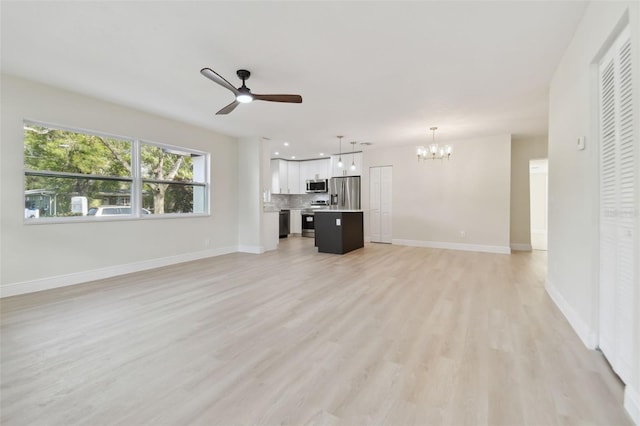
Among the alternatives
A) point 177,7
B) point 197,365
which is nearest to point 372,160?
point 177,7

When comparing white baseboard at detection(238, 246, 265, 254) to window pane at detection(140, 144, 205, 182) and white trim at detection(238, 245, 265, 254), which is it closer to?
white trim at detection(238, 245, 265, 254)

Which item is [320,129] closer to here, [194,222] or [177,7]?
[194,222]

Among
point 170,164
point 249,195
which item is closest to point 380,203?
point 249,195

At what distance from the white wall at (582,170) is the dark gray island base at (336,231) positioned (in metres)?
3.70

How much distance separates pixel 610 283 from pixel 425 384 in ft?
4.83

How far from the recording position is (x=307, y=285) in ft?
12.1

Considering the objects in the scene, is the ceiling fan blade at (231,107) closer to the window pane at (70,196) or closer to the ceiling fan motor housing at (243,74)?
the ceiling fan motor housing at (243,74)

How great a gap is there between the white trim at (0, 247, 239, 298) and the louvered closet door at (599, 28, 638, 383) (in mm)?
5624

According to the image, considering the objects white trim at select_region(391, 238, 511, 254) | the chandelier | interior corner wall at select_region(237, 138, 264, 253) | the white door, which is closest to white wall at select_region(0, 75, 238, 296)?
interior corner wall at select_region(237, 138, 264, 253)

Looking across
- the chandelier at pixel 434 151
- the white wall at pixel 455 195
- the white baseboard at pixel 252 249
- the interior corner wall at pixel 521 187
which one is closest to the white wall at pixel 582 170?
the chandelier at pixel 434 151

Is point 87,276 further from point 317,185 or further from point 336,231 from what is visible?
point 317,185

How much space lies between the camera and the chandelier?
580cm

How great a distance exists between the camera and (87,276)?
3914 millimetres

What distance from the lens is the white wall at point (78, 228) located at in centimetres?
328
